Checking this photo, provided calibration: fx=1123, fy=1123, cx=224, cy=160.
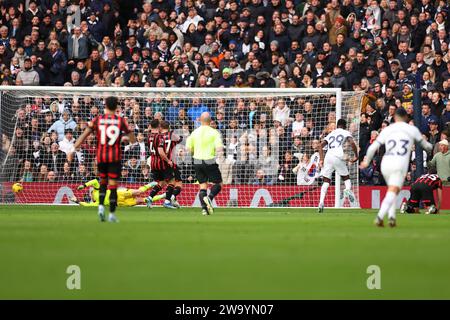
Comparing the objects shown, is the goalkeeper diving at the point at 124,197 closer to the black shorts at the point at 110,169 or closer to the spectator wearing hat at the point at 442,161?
the spectator wearing hat at the point at 442,161

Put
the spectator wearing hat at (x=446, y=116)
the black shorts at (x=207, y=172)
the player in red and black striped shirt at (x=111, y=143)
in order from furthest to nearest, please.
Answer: the spectator wearing hat at (x=446, y=116)
the black shorts at (x=207, y=172)
the player in red and black striped shirt at (x=111, y=143)

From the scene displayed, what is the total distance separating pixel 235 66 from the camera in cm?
3250

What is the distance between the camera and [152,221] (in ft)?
65.8

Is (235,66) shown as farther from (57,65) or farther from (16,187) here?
(16,187)

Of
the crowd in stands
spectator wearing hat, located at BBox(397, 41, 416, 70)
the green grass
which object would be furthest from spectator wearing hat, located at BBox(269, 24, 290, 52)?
the green grass

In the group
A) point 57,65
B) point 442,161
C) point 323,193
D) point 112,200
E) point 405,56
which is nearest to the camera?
point 112,200

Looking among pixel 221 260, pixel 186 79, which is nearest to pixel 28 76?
pixel 186 79

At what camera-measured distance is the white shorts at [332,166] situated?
1072 inches

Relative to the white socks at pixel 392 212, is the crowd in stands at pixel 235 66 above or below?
above

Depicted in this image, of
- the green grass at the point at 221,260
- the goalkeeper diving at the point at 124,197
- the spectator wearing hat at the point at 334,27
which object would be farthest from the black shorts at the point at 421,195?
the green grass at the point at 221,260

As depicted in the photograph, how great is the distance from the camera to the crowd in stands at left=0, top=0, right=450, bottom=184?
30.2 metres

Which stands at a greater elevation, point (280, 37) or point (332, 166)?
point (280, 37)

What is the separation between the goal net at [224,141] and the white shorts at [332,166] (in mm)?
2171

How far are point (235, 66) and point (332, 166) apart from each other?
20.8ft
